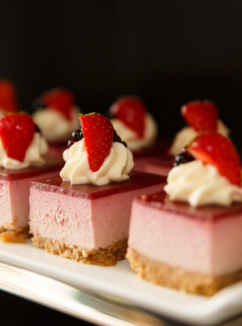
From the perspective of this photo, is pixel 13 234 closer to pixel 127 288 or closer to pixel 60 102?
→ pixel 127 288

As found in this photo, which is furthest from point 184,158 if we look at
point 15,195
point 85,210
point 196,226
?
point 15,195

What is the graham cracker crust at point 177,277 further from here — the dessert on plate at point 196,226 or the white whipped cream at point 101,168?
the white whipped cream at point 101,168

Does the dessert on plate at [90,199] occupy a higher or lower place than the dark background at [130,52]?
lower

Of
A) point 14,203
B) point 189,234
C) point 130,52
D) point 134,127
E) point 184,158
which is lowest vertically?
point 14,203

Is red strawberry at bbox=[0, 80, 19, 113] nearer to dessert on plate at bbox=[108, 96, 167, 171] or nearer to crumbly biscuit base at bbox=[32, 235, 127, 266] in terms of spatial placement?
dessert on plate at bbox=[108, 96, 167, 171]

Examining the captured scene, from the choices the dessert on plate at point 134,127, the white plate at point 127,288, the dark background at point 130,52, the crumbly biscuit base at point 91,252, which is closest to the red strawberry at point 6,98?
the dark background at point 130,52

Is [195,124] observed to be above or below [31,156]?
above

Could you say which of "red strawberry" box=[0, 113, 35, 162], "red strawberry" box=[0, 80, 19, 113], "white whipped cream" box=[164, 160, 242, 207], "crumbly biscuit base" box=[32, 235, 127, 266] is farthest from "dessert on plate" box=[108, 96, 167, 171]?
"red strawberry" box=[0, 80, 19, 113]
